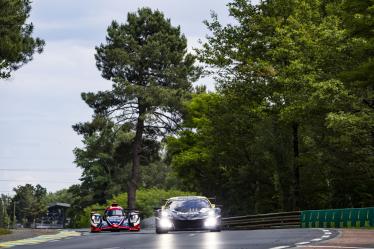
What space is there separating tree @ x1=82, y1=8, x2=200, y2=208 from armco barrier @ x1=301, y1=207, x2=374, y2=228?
31.7 meters

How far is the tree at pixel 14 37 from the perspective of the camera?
37.3m

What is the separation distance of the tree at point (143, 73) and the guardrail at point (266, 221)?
2357cm

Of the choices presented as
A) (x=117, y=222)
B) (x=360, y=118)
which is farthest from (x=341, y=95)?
(x=117, y=222)

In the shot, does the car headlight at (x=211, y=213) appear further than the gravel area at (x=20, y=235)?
No

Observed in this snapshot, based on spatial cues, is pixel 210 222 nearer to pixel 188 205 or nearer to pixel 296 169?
pixel 188 205

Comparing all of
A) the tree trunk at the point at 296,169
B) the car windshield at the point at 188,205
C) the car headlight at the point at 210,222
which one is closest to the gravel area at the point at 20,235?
the car windshield at the point at 188,205

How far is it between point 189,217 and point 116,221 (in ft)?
36.3

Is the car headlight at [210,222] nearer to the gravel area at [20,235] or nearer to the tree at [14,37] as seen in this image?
the gravel area at [20,235]

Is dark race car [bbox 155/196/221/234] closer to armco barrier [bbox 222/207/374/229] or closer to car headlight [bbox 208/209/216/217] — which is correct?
car headlight [bbox 208/209/216/217]

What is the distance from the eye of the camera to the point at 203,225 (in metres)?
25.5

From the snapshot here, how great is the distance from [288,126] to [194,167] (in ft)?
70.1

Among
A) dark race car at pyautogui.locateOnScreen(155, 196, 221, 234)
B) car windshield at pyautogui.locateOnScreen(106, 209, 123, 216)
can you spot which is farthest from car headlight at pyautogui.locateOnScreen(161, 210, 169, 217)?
car windshield at pyautogui.locateOnScreen(106, 209, 123, 216)

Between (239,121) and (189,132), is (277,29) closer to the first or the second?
(239,121)

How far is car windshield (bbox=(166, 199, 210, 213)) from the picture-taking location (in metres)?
25.8
